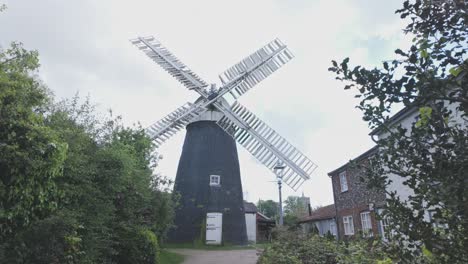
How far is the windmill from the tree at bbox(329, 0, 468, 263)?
16537 mm

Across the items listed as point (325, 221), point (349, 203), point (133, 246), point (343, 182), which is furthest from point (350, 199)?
point (133, 246)

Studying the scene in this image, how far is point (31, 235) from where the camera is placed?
5.16 meters

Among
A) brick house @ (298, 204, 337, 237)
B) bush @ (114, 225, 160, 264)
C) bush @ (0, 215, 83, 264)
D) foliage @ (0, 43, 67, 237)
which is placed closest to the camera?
foliage @ (0, 43, 67, 237)

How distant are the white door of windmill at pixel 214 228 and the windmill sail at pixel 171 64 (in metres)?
8.05

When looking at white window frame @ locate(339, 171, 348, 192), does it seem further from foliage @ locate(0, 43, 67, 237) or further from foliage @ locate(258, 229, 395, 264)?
foliage @ locate(0, 43, 67, 237)

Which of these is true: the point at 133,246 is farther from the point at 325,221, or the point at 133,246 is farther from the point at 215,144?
the point at 325,221

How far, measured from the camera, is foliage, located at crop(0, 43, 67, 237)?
4.84 m

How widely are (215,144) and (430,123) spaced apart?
61.0ft

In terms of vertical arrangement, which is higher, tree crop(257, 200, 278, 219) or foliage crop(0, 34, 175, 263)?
tree crop(257, 200, 278, 219)

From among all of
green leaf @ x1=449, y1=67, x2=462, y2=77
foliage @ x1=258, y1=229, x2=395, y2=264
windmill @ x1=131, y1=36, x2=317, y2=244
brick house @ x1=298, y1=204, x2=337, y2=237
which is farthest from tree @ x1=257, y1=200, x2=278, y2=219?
green leaf @ x1=449, y1=67, x2=462, y2=77

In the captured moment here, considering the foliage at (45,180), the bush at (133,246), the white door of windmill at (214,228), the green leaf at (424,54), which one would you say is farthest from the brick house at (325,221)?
the green leaf at (424,54)

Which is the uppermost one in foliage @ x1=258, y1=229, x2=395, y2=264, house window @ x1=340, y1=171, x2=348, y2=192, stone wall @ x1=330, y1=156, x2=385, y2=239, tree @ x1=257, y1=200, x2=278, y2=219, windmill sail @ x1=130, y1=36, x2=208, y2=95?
windmill sail @ x1=130, y1=36, x2=208, y2=95

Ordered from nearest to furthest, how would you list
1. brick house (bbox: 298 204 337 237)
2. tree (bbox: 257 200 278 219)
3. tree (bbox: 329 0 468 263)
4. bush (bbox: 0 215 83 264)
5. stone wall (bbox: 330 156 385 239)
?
tree (bbox: 329 0 468 263)
bush (bbox: 0 215 83 264)
stone wall (bbox: 330 156 385 239)
brick house (bbox: 298 204 337 237)
tree (bbox: 257 200 278 219)

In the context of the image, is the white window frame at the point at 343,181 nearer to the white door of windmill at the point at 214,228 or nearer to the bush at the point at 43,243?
the white door of windmill at the point at 214,228
